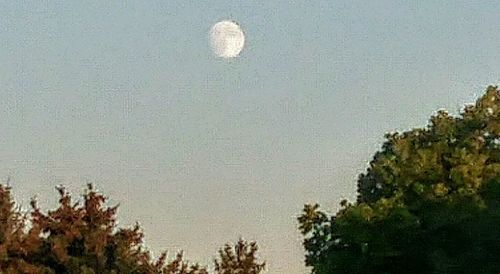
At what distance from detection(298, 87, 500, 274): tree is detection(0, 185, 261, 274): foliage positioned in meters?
7.94

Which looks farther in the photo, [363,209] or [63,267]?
[63,267]

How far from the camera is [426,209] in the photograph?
59.5 meters

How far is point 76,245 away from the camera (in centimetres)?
6706

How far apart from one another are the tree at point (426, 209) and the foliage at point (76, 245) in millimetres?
7941

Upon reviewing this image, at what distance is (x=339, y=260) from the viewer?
59656 mm

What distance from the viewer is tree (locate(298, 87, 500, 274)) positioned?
Answer: 57.2 m

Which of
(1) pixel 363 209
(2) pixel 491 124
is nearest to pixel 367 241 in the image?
(1) pixel 363 209

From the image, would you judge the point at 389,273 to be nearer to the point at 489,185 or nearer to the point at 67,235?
the point at 489,185

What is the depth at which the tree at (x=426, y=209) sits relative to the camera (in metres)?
57.2

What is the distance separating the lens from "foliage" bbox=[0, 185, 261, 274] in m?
66.4

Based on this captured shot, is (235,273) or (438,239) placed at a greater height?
(235,273)

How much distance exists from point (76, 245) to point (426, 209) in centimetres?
1487

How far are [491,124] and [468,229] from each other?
222 inches

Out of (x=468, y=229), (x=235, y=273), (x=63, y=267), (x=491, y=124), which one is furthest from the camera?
(x=235, y=273)
